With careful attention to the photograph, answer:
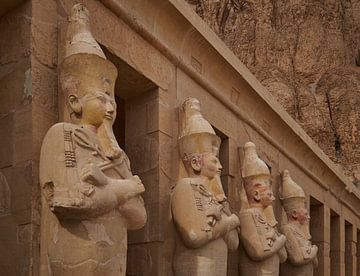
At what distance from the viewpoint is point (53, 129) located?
461 centimetres

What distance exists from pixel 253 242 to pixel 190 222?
5.49 feet

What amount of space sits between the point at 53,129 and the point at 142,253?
7.68ft

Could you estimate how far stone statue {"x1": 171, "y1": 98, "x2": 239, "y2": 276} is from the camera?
6129mm

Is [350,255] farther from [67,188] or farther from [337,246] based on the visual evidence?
[67,188]

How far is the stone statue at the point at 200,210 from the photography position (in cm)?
613

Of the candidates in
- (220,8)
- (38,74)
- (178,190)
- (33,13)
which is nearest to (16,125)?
(38,74)

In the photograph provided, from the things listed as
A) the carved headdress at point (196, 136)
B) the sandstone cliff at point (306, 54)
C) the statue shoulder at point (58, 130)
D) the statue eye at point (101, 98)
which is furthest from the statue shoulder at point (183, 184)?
the sandstone cliff at point (306, 54)

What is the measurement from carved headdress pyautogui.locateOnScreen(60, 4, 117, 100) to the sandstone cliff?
17.3 metres

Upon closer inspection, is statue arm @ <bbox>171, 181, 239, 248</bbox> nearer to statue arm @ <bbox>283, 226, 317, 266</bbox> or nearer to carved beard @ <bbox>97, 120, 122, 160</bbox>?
carved beard @ <bbox>97, 120, 122, 160</bbox>

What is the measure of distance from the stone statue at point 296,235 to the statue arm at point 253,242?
4.51ft

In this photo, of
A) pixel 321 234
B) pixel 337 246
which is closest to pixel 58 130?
pixel 321 234

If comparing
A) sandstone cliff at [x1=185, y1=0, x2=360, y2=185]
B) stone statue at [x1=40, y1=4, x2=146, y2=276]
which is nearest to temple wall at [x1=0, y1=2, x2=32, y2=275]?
stone statue at [x1=40, y1=4, x2=146, y2=276]

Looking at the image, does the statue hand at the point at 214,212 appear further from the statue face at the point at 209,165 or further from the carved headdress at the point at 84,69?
the carved headdress at the point at 84,69

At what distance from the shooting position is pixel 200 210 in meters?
6.12
